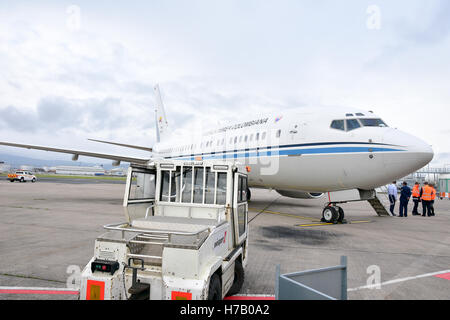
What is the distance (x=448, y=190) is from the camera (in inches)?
1422

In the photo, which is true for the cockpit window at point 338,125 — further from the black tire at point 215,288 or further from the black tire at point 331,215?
the black tire at point 215,288

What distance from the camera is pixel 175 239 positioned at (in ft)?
12.7

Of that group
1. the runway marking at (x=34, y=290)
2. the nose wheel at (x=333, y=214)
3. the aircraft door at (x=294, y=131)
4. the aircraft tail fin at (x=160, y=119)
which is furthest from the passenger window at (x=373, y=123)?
the aircraft tail fin at (x=160, y=119)

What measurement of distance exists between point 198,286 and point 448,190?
1712 inches

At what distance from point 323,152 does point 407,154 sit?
274cm

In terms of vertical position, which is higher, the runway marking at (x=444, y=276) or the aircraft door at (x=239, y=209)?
the aircraft door at (x=239, y=209)

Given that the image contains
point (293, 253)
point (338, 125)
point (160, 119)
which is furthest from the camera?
point (160, 119)

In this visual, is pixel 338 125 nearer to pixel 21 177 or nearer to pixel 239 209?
pixel 239 209

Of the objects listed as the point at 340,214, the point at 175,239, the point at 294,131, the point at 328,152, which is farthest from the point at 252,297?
the point at 294,131

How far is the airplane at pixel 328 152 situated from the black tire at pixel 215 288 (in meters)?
5.10

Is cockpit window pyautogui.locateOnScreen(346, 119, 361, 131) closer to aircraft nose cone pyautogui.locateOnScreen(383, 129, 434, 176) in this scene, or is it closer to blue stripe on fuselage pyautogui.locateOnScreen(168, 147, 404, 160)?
blue stripe on fuselage pyautogui.locateOnScreen(168, 147, 404, 160)

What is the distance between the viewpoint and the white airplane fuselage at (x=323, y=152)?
10.1m

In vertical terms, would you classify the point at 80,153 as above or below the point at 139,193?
above
